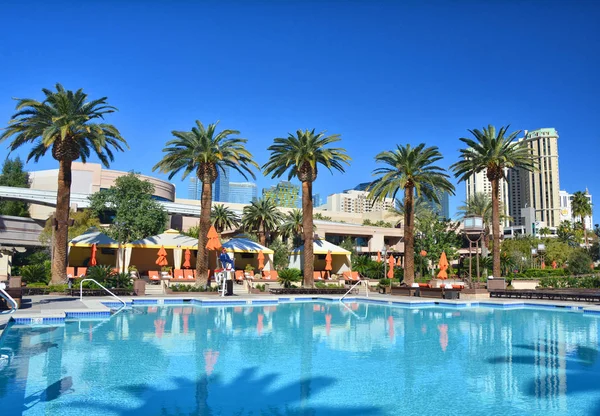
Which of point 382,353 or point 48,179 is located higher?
point 48,179

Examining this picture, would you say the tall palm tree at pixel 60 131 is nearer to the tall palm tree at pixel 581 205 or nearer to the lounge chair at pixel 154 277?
the lounge chair at pixel 154 277

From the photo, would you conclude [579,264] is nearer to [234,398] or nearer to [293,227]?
[293,227]

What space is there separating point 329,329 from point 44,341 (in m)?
8.44

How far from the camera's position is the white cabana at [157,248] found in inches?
1297

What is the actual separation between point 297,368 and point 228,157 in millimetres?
20417

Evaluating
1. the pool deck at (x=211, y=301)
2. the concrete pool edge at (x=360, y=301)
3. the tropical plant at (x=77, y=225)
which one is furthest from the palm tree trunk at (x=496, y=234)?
the tropical plant at (x=77, y=225)

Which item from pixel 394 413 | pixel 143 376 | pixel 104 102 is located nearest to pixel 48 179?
pixel 104 102

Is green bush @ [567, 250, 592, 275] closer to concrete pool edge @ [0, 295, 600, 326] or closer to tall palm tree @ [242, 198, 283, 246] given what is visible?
concrete pool edge @ [0, 295, 600, 326]

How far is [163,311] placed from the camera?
20703 mm

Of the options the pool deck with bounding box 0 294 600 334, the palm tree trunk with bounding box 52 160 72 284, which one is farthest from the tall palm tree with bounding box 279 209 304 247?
the palm tree trunk with bounding box 52 160 72 284

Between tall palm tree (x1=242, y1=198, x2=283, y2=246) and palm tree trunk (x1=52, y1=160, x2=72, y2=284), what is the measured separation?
2118 centimetres

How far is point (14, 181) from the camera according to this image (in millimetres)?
62406

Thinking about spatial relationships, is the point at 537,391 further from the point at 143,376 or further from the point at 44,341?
the point at 44,341

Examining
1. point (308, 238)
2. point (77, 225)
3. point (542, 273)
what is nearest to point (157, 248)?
point (77, 225)
